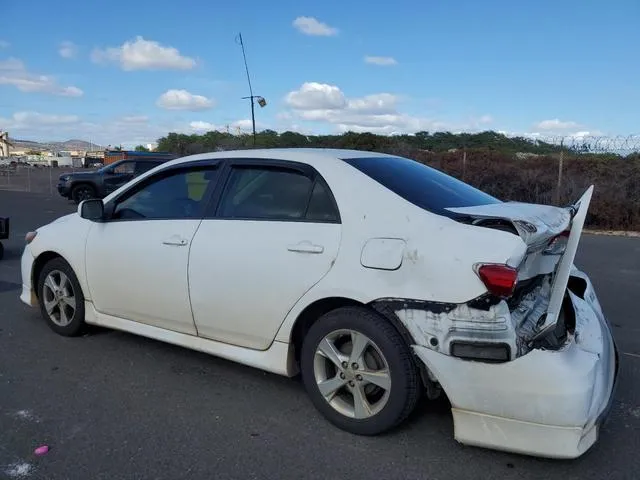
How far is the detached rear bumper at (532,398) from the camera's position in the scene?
2.62 meters

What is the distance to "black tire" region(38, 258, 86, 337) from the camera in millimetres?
4516

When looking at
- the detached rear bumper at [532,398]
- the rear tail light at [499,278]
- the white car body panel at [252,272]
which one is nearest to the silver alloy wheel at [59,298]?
the white car body panel at [252,272]

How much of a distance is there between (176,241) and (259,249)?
721 millimetres

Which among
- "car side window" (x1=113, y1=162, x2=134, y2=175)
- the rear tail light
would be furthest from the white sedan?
"car side window" (x1=113, y1=162, x2=134, y2=175)

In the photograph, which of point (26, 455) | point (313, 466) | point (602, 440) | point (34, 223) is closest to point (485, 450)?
point (602, 440)

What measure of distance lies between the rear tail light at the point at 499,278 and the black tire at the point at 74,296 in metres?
3.24

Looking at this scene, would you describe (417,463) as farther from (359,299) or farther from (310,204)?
(310,204)

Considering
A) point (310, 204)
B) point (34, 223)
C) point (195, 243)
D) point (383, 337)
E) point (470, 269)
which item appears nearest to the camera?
point (470, 269)

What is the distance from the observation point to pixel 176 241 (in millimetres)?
3820

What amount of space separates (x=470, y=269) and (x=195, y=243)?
72.5 inches

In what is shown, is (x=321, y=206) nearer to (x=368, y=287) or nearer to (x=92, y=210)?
(x=368, y=287)

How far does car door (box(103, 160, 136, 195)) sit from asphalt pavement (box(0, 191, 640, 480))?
16.0 meters

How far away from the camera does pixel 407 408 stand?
9.80ft

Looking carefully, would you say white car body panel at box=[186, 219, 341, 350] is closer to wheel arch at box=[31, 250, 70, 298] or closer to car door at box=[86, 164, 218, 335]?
car door at box=[86, 164, 218, 335]
